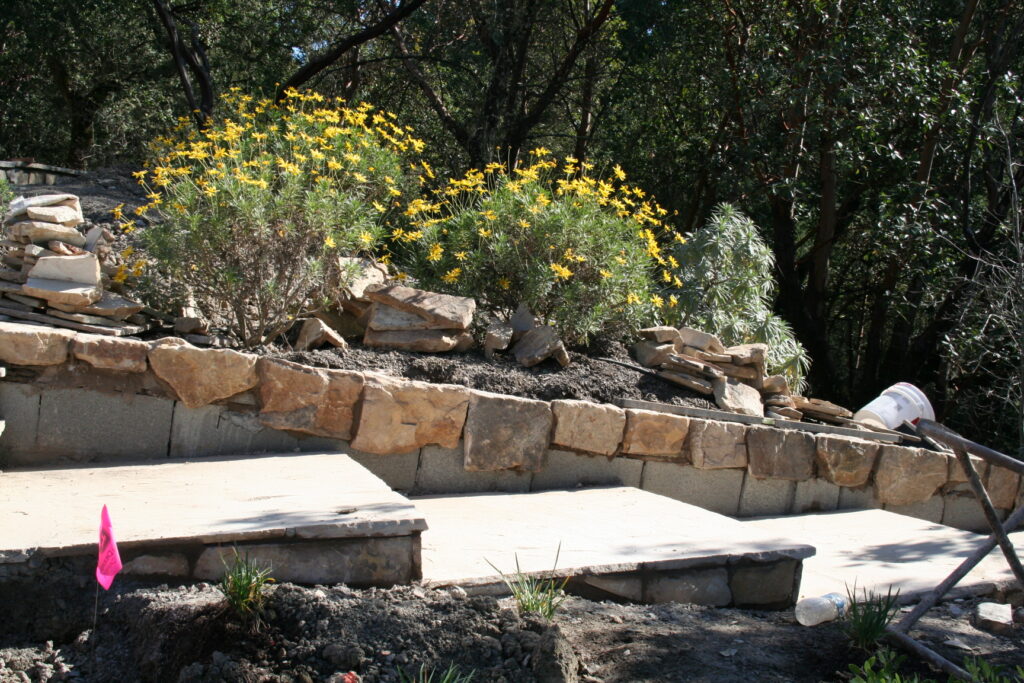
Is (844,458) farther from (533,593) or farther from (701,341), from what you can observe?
(533,593)

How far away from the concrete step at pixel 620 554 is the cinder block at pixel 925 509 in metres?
2.37

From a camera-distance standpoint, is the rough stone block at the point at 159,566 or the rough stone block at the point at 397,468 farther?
the rough stone block at the point at 397,468


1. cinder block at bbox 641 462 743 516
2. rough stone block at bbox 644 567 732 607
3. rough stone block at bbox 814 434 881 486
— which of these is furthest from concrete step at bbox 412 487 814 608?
rough stone block at bbox 814 434 881 486

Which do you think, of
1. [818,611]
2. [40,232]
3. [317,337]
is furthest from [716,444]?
[40,232]

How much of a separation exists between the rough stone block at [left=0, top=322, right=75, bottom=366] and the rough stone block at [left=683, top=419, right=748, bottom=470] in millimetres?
3278

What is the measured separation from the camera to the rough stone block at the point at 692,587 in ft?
11.4

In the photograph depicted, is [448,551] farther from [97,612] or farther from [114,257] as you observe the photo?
[114,257]

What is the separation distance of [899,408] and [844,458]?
2100mm

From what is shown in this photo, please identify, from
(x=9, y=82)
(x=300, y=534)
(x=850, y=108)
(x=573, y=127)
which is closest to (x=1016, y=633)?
(x=300, y=534)

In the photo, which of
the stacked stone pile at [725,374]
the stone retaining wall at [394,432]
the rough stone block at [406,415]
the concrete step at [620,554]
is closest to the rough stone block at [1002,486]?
the stone retaining wall at [394,432]

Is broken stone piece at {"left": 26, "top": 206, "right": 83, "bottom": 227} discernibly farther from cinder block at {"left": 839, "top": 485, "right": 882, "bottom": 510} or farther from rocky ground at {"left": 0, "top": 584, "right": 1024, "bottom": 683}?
cinder block at {"left": 839, "top": 485, "right": 882, "bottom": 510}

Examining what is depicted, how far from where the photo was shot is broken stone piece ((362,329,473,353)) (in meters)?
5.19

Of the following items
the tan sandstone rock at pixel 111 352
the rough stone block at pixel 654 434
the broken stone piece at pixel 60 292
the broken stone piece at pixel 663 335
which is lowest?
the rough stone block at pixel 654 434

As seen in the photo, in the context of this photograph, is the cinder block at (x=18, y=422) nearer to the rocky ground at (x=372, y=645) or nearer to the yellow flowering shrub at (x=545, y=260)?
the rocky ground at (x=372, y=645)
